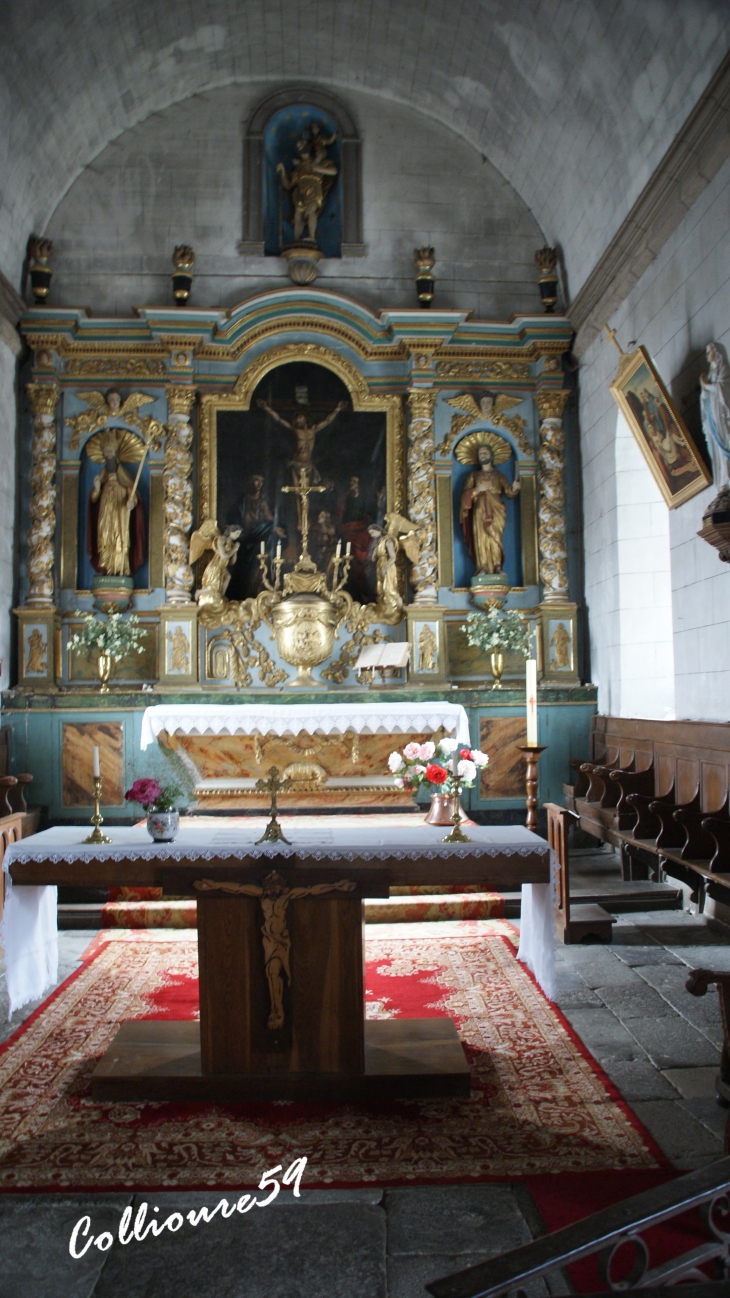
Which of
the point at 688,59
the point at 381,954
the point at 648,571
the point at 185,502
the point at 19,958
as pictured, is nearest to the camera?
the point at 19,958

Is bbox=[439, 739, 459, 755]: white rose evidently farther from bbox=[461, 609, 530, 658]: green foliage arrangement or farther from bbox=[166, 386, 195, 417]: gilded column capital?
bbox=[166, 386, 195, 417]: gilded column capital

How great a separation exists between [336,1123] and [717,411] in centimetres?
506

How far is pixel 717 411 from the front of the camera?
649cm

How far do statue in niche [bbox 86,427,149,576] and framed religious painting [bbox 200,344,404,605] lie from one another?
2.55ft

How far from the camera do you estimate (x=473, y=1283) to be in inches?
64.4

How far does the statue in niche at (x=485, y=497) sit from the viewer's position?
35.2ft

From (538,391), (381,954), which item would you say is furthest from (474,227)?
(381,954)

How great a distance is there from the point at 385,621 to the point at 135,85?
6530 mm

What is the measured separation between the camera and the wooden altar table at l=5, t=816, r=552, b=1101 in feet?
13.0

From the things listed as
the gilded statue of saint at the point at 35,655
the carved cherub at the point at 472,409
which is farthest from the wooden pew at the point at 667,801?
the gilded statue of saint at the point at 35,655

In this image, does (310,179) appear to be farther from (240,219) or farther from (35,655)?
(35,655)

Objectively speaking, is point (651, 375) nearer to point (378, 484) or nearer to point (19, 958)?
point (378, 484)

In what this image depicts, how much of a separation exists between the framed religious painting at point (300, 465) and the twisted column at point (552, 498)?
→ 160 cm

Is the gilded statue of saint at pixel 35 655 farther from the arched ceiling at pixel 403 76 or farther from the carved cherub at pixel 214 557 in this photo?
the arched ceiling at pixel 403 76
